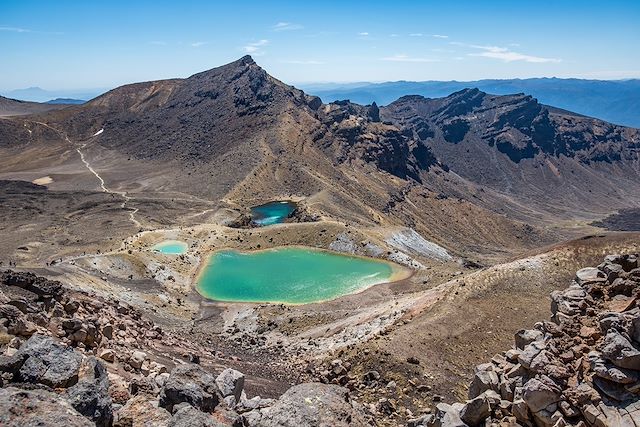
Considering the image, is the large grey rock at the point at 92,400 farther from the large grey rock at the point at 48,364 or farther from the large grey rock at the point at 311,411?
the large grey rock at the point at 311,411

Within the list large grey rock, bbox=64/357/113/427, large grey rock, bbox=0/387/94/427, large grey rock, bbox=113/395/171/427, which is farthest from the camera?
large grey rock, bbox=113/395/171/427

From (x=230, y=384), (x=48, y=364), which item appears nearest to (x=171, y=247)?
(x=230, y=384)

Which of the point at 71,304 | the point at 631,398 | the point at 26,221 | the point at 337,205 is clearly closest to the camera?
the point at 631,398

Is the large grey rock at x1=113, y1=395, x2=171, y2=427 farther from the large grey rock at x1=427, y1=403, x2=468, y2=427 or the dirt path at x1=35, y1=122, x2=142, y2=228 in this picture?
the dirt path at x1=35, y1=122, x2=142, y2=228

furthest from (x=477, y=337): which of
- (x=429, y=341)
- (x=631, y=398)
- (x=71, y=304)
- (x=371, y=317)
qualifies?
(x=71, y=304)

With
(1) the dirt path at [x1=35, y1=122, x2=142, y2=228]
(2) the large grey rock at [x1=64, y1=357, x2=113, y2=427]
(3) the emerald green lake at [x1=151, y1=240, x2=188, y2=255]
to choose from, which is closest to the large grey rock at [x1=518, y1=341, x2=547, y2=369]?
(2) the large grey rock at [x1=64, y1=357, x2=113, y2=427]

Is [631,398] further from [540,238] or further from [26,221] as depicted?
[540,238]
